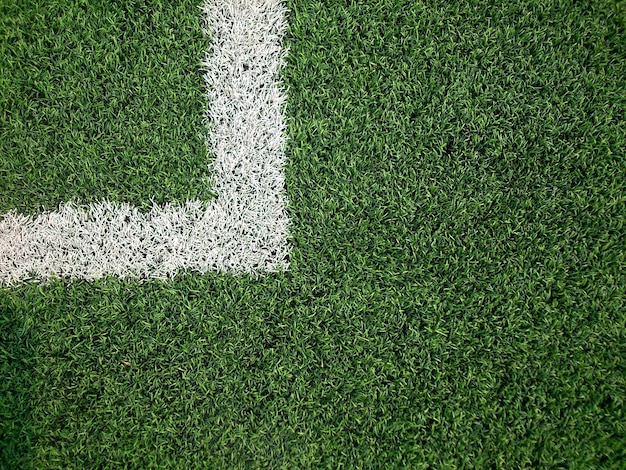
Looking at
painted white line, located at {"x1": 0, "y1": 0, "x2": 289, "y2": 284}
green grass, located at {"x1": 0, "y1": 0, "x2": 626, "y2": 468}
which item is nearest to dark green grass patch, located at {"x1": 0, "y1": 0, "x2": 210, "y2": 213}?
painted white line, located at {"x1": 0, "y1": 0, "x2": 289, "y2": 284}

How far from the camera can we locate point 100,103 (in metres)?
1.82

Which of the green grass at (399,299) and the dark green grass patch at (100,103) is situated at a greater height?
the dark green grass patch at (100,103)

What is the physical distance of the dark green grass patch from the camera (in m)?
1.79

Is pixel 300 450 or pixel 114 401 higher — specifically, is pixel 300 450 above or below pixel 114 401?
below

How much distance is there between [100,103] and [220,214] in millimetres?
715

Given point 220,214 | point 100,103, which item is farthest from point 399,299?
point 100,103

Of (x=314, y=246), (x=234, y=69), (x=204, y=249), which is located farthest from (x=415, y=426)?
(x=234, y=69)

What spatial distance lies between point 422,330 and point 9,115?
1.98 metres

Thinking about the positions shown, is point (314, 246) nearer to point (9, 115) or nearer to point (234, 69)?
point (234, 69)

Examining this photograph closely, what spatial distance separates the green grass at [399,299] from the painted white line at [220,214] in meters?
0.08

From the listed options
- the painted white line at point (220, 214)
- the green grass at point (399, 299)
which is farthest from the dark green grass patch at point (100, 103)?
the green grass at point (399, 299)

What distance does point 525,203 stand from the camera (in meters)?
1.73

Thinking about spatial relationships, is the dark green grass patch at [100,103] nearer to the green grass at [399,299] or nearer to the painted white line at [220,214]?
the painted white line at [220,214]

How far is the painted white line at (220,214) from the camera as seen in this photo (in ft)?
5.74
